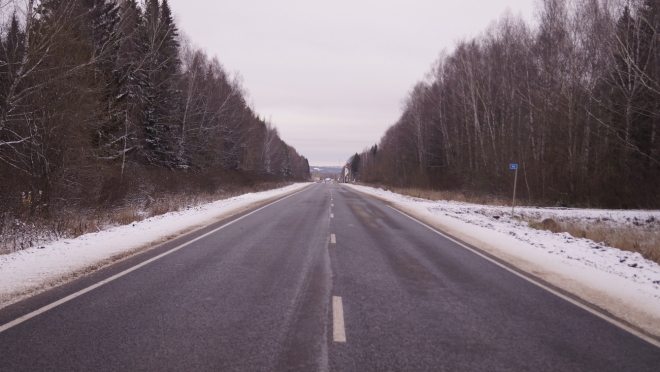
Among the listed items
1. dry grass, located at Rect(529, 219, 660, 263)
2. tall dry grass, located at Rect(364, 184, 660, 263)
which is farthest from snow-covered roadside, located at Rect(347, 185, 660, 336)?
tall dry grass, located at Rect(364, 184, 660, 263)

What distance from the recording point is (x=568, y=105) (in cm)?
2525

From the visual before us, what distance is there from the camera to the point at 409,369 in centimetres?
360

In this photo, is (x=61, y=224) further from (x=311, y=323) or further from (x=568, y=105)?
(x=568, y=105)

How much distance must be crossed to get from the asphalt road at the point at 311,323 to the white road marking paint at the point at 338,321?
0.05 feet

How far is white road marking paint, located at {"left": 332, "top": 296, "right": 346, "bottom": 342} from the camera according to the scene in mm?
4297

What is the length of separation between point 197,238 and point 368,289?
6624mm

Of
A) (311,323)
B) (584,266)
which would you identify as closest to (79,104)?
(311,323)

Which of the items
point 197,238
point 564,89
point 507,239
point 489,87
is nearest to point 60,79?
point 197,238

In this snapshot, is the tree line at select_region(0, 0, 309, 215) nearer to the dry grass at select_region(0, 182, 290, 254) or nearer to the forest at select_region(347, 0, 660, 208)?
the dry grass at select_region(0, 182, 290, 254)

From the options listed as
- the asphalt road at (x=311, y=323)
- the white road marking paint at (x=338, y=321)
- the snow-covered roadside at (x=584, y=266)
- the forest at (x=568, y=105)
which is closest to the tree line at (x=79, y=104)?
the asphalt road at (x=311, y=323)

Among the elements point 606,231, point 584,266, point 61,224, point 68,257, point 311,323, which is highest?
point 61,224

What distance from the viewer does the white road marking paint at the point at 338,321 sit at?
4.30 meters

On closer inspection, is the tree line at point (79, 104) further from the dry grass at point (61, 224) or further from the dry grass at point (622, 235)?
the dry grass at point (622, 235)

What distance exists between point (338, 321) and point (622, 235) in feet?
47.2
